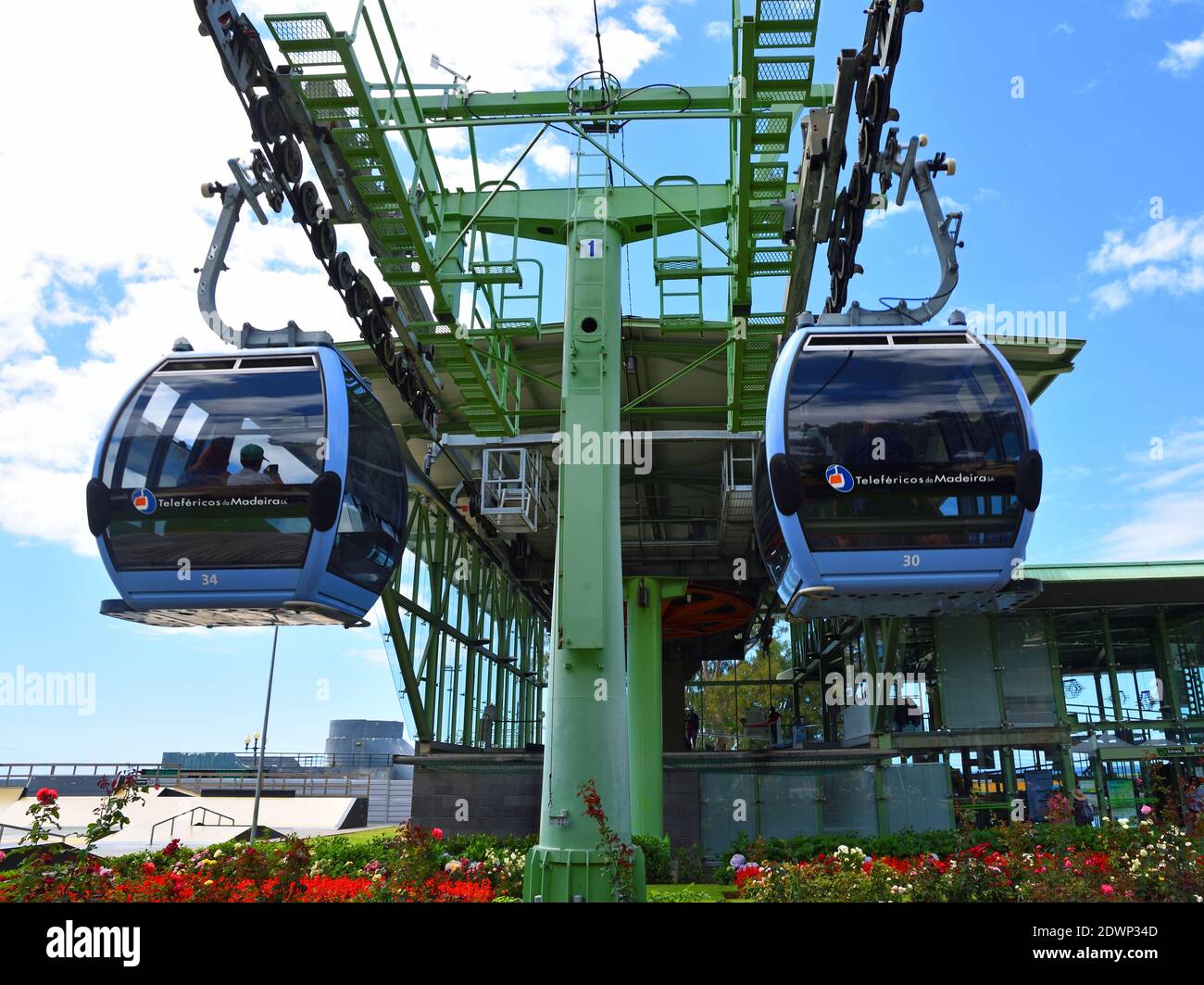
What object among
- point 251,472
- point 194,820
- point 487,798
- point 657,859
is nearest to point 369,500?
point 251,472

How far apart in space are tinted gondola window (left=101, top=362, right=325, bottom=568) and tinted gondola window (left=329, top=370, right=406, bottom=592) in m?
0.34

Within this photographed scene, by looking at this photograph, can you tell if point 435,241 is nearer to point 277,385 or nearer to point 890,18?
point 277,385

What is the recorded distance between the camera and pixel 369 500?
803 cm

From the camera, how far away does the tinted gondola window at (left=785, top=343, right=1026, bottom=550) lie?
7250mm

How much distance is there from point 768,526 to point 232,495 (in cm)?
431

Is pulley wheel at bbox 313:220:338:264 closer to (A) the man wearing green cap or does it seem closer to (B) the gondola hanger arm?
(B) the gondola hanger arm

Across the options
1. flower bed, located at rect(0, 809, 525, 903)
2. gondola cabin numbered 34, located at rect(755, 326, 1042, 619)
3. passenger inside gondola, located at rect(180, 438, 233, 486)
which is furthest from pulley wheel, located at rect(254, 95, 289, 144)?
flower bed, located at rect(0, 809, 525, 903)

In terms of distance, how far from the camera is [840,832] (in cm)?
1705

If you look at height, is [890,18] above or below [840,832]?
above
